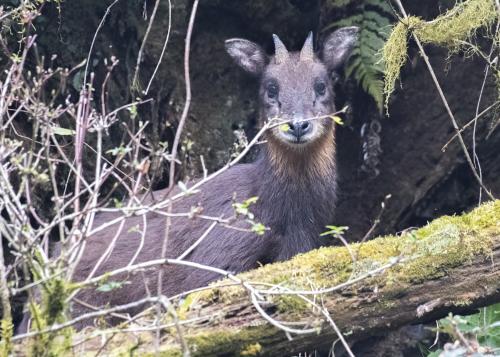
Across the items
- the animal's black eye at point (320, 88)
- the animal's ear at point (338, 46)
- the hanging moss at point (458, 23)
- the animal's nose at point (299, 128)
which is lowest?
the animal's nose at point (299, 128)

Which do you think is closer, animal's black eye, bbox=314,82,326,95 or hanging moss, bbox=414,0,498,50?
hanging moss, bbox=414,0,498,50

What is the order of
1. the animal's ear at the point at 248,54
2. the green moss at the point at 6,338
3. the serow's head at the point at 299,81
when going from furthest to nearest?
the animal's ear at the point at 248,54 → the serow's head at the point at 299,81 → the green moss at the point at 6,338

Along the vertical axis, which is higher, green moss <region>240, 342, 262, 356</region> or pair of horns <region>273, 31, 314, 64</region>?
pair of horns <region>273, 31, 314, 64</region>

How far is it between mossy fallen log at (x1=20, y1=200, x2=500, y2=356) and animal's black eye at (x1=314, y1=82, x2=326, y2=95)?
2.45 meters

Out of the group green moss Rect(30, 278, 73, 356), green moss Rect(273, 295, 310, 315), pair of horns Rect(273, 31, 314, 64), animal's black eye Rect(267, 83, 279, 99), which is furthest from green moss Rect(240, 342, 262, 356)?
→ pair of horns Rect(273, 31, 314, 64)

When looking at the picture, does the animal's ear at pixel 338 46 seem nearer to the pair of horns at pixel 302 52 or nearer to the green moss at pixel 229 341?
the pair of horns at pixel 302 52

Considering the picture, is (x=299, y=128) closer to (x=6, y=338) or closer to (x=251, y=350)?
(x=251, y=350)

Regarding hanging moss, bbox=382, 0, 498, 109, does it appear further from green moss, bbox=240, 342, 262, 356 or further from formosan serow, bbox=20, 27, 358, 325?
green moss, bbox=240, 342, 262, 356

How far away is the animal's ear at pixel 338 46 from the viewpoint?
8258 millimetres

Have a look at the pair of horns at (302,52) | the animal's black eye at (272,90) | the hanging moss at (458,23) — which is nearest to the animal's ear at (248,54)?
the pair of horns at (302,52)

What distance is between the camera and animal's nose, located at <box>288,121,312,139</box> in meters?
7.43

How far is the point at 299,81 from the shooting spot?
7.96 meters

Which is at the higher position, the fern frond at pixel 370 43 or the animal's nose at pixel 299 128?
the fern frond at pixel 370 43

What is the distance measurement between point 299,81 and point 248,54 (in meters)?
0.70
